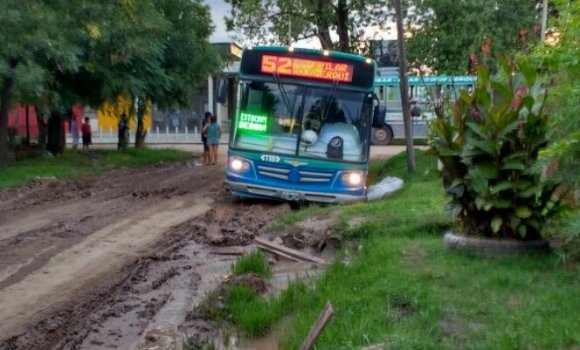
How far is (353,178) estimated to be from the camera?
16891 mm

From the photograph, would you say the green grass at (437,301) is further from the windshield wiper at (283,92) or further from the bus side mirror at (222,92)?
the bus side mirror at (222,92)

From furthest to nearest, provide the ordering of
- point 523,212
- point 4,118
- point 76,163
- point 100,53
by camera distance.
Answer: point 76,163 → point 100,53 → point 4,118 → point 523,212

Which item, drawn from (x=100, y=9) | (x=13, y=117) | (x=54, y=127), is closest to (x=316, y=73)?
(x=100, y=9)

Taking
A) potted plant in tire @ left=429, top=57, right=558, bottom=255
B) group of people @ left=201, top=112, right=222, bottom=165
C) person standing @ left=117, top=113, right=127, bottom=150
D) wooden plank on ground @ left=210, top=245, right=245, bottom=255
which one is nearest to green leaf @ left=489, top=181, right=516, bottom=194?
potted plant in tire @ left=429, top=57, right=558, bottom=255

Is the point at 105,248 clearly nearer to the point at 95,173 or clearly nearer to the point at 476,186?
the point at 476,186

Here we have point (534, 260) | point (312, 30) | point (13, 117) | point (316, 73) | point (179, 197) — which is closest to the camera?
point (534, 260)

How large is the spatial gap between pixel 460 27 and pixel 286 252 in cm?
1611

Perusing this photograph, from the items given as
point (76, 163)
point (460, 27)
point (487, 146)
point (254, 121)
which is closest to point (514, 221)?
point (487, 146)

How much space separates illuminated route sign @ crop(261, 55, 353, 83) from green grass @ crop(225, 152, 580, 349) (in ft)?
21.1

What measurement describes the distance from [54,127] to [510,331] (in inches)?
1069

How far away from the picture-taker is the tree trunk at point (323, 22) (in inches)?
1174

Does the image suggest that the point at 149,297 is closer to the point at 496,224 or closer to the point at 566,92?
the point at 496,224

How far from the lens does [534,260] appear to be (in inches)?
350

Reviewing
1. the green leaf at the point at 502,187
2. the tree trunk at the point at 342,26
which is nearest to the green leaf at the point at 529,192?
the green leaf at the point at 502,187
